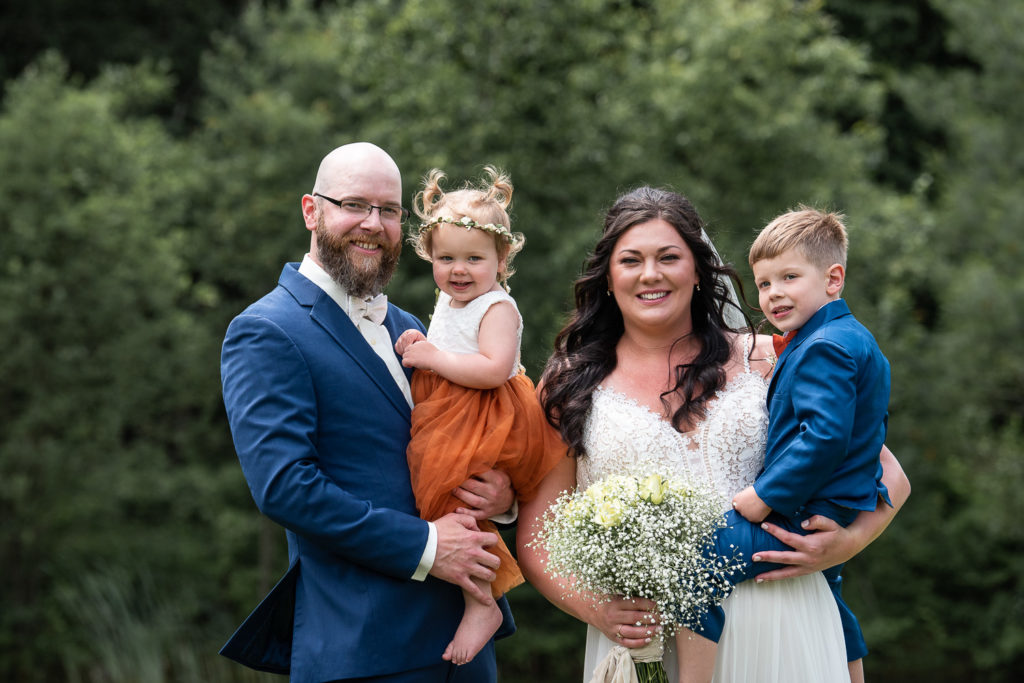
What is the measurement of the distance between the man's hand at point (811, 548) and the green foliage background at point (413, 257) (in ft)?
19.6

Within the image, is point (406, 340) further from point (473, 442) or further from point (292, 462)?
point (292, 462)

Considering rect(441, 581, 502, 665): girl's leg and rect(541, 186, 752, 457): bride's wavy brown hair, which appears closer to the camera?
rect(441, 581, 502, 665): girl's leg

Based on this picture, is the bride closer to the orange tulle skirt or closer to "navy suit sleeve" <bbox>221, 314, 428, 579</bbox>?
the orange tulle skirt

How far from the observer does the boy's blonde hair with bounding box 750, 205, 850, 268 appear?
11.2 feet

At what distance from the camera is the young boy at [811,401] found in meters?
3.18

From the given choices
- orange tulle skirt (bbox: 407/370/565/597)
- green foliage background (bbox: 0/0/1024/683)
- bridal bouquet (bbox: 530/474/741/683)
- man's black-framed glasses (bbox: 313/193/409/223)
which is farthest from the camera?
green foliage background (bbox: 0/0/1024/683)

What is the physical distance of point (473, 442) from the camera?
3.39 m

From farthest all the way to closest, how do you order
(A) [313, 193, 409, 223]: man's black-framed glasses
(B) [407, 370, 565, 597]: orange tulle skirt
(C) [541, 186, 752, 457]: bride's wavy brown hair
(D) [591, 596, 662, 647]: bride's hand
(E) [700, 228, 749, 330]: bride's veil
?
(E) [700, 228, 749, 330]: bride's veil, (C) [541, 186, 752, 457]: bride's wavy brown hair, (A) [313, 193, 409, 223]: man's black-framed glasses, (B) [407, 370, 565, 597]: orange tulle skirt, (D) [591, 596, 662, 647]: bride's hand

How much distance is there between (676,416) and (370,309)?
1.10 m

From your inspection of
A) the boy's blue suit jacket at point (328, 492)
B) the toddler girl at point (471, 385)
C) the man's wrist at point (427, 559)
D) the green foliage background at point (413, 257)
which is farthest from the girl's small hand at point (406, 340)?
the green foliage background at point (413, 257)

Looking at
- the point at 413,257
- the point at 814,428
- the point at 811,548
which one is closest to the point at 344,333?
the point at 814,428

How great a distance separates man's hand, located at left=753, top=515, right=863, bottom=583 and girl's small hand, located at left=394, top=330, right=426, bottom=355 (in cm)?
128

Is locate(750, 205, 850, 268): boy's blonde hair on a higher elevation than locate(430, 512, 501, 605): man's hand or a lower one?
higher

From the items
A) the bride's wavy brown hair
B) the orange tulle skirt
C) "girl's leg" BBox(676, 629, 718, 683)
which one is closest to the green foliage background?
the bride's wavy brown hair
